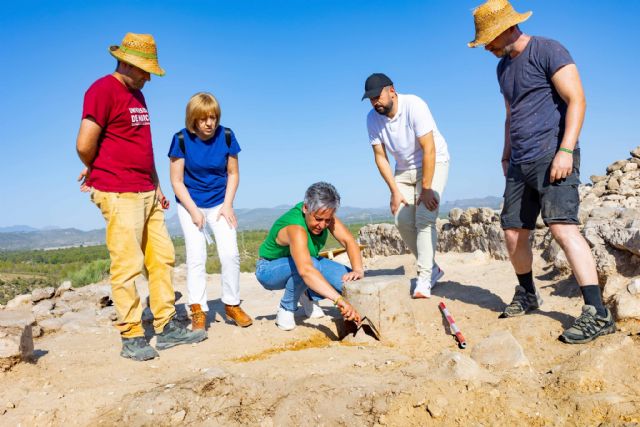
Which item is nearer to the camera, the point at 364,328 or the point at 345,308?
the point at 345,308

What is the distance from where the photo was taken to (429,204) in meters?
4.69

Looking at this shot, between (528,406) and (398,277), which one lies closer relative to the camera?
(528,406)

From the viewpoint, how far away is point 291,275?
4445 mm

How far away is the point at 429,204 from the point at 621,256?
168 centimetres

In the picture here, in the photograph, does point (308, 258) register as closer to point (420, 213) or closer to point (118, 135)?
point (420, 213)

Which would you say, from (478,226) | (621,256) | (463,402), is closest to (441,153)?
(621,256)

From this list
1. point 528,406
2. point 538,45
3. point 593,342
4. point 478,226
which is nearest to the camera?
point 528,406

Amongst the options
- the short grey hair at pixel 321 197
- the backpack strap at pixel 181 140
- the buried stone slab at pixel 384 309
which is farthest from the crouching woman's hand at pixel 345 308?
the backpack strap at pixel 181 140

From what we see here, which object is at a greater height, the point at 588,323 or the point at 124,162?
the point at 124,162

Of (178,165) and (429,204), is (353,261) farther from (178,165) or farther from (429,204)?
(178,165)

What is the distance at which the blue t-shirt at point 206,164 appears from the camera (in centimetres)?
428

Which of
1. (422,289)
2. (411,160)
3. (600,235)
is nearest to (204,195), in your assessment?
(411,160)

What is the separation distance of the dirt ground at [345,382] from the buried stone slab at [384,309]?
0.12m

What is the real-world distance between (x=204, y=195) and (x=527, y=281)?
2.70 metres
